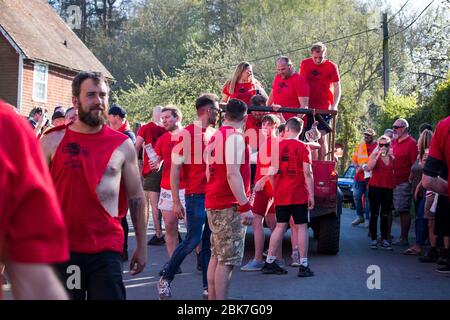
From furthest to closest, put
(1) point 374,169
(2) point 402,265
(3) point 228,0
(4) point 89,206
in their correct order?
(3) point 228,0 → (1) point 374,169 → (2) point 402,265 → (4) point 89,206

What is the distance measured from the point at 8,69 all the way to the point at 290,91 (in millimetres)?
26014

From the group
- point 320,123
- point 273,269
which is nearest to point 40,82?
point 320,123

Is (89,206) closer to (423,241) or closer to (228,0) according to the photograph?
(423,241)

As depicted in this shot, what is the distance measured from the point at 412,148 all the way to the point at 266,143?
3.80 metres

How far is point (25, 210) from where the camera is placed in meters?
2.26

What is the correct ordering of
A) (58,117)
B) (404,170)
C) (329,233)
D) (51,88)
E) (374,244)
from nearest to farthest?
(58,117) < (329,233) < (374,244) < (404,170) < (51,88)

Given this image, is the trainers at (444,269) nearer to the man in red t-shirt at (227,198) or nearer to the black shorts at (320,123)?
the black shorts at (320,123)

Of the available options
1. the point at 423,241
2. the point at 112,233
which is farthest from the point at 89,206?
the point at 423,241

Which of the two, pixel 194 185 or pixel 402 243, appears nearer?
pixel 194 185

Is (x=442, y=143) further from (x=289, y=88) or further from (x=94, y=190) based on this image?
(x=289, y=88)

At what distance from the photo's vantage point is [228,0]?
2281 inches

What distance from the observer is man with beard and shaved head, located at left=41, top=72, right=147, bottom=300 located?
4742 millimetres

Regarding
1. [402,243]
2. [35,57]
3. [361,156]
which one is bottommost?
[402,243]
